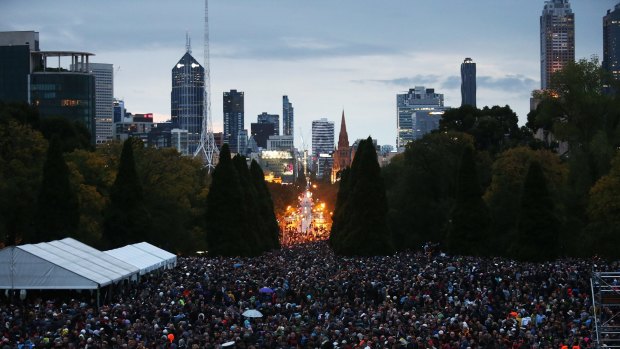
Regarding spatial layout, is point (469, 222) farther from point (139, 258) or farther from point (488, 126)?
point (488, 126)

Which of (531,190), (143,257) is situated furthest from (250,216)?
(143,257)

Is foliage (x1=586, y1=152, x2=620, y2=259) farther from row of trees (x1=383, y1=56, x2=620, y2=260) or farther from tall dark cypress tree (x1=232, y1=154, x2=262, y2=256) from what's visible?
tall dark cypress tree (x1=232, y1=154, x2=262, y2=256)

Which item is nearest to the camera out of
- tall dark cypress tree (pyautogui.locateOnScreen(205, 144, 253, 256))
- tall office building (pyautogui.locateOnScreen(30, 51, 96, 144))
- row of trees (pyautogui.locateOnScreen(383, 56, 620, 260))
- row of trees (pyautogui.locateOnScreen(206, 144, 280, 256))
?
row of trees (pyautogui.locateOnScreen(383, 56, 620, 260))

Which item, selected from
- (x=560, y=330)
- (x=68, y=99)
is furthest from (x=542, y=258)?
(x=68, y=99)

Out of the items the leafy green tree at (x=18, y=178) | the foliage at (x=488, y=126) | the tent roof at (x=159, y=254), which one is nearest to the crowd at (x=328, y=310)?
the tent roof at (x=159, y=254)

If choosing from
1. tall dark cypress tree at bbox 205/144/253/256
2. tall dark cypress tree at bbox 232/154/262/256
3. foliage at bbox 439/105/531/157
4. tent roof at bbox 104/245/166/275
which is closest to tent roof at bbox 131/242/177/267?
tent roof at bbox 104/245/166/275

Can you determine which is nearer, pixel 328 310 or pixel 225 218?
pixel 328 310

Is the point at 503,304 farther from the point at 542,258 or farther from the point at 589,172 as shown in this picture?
the point at 589,172
